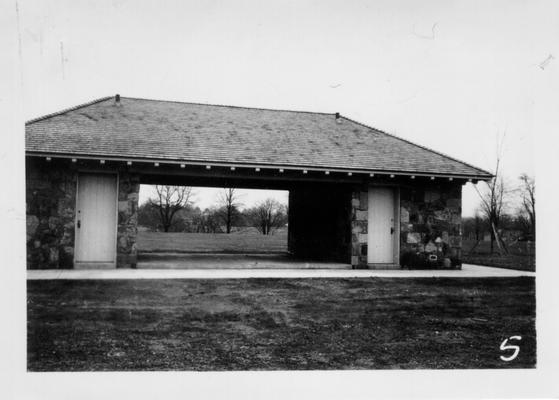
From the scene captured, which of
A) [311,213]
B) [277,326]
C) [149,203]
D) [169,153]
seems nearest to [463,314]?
[277,326]

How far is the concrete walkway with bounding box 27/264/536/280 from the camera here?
10.2 meters

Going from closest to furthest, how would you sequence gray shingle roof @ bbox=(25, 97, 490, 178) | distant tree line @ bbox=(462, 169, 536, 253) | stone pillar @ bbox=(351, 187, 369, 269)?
gray shingle roof @ bbox=(25, 97, 490, 178), stone pillar @ bbox=(351, 187, 369, 269), distant tree line @ bbox=(462, 169, 536, 253)

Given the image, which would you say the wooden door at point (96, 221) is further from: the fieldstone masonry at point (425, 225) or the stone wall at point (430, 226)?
the stone wall at point (430, 226)

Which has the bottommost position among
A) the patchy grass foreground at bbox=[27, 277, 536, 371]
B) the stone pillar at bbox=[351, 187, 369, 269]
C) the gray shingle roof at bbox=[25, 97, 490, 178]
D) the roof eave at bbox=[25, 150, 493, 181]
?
the patchy grass foreground at bbox=[27, 277, 536, 371]

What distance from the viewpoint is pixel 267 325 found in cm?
668

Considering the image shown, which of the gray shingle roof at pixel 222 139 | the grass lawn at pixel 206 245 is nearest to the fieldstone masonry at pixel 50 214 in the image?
the gray shingle roof at pixel 222 139

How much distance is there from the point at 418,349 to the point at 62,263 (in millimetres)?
8180

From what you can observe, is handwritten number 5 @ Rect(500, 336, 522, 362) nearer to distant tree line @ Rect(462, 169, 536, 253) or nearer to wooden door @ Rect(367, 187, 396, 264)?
wooden door @ Rect(367, 187, 396, 264)

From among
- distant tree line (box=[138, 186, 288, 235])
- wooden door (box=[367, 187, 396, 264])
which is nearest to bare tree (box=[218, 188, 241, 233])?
distant tree line (box=[138, 186, 288, 235])

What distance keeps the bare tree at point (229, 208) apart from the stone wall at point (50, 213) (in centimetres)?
3608

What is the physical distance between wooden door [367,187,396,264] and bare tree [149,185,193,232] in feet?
131

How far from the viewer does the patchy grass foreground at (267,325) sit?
5.42m

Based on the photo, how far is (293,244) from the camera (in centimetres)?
1819

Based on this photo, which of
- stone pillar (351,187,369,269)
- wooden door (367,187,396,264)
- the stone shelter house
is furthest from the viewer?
wooden door (367,187,396,264)
